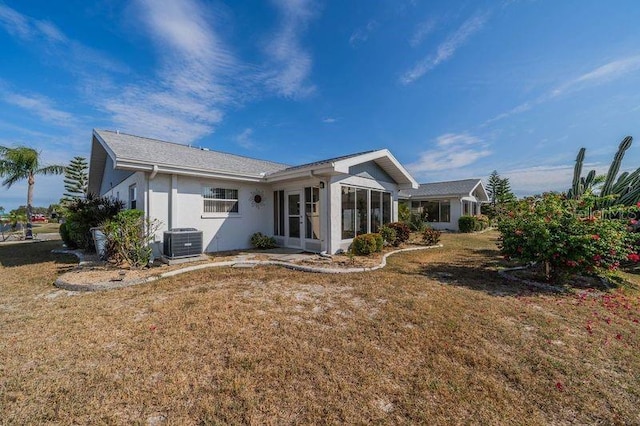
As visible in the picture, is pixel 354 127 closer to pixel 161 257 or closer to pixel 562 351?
pixel 161 257

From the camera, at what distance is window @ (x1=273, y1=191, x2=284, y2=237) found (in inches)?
433

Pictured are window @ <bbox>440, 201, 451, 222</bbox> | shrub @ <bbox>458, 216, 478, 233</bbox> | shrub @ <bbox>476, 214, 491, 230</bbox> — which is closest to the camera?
shrub @ <bbox>458, 216, 478, 233</bbox>

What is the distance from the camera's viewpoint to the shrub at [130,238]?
7.24 metres

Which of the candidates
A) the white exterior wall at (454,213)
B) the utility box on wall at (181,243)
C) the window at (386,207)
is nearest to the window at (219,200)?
the utility box on wall at (181,243)

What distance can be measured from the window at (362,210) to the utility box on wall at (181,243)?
5.20 m

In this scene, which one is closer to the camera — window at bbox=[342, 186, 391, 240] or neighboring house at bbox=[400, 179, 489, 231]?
window at bbox=[342, 186, 391, 240]

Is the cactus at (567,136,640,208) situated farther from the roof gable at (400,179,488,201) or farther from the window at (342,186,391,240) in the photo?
the roof gable at (400,179,488,201)

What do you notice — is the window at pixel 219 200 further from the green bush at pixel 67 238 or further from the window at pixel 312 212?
the green bush at pixel 67 238

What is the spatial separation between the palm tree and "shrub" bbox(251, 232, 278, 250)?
57.8 ft

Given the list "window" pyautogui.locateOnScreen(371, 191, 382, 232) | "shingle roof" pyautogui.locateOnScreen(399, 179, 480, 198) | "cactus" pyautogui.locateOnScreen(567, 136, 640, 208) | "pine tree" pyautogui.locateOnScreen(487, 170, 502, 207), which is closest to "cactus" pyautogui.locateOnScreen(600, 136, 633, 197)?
"cactus" pyautogui.locateOnScreen(567, 136, 640, 208)

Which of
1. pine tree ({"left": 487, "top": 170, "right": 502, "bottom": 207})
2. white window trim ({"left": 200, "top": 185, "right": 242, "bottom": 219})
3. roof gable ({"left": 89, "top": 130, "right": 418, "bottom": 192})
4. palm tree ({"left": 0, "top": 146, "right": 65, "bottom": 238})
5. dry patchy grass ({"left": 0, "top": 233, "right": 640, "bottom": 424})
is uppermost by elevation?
pine tree ({"left": 487, "top": 170, "right": 502, "bottom": 207})

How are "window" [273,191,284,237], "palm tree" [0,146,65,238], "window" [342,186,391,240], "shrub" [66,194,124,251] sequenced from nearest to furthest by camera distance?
"shrub" [66,194,124,251], "window" [342,186,391,240], "window" [273,191,284,237], "palm tree" [0,146,65,238]

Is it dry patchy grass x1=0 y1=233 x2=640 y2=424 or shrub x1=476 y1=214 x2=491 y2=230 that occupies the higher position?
shrub x1=476 y1=214 x2=491 y2=230

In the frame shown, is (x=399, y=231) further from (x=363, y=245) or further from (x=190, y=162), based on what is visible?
(x=190, y=162)
